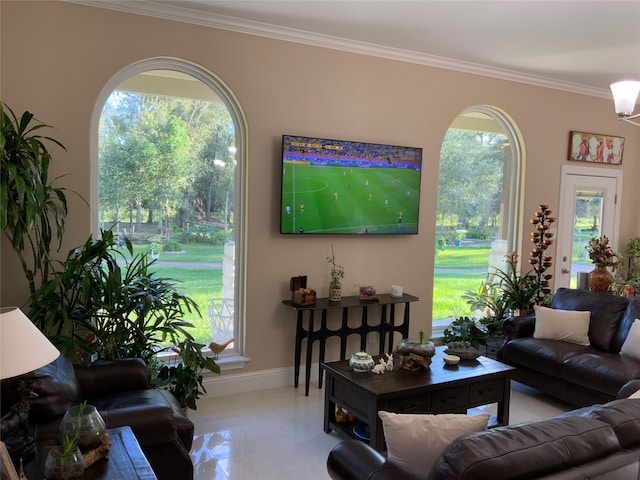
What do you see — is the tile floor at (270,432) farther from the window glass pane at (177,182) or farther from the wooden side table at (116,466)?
the wooden side table at (116,466)

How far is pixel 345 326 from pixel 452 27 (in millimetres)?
2570

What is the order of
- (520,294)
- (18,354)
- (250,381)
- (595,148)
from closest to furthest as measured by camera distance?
(18,354), (250,381), (520,294), (595,148)

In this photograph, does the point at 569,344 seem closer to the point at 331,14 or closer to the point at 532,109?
the point at 532,109

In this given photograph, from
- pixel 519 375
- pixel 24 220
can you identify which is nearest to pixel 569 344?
pixel 519 375

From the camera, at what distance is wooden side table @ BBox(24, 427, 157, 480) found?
1785 mm

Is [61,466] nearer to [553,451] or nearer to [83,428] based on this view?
[83,428]

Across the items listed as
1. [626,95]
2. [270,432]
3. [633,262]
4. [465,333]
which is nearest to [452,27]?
[626,95]

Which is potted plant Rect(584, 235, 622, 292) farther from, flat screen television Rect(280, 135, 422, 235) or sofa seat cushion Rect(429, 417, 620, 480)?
Result: sofa seat cushion Rect(429, 417, 620, 480)

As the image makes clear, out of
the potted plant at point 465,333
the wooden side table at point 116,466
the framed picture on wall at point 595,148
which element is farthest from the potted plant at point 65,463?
the framed picture on wall at point 595,148

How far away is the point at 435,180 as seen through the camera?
16.1ft

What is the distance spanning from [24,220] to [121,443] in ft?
5.35

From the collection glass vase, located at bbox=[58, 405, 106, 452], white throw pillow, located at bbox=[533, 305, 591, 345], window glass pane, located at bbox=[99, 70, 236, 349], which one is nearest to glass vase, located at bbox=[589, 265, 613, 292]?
white throw pillow, located at bbox=[533, 305, 591, 345]

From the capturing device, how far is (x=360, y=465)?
1865 millimetres

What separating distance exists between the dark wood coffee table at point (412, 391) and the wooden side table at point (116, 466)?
1.37 metres
